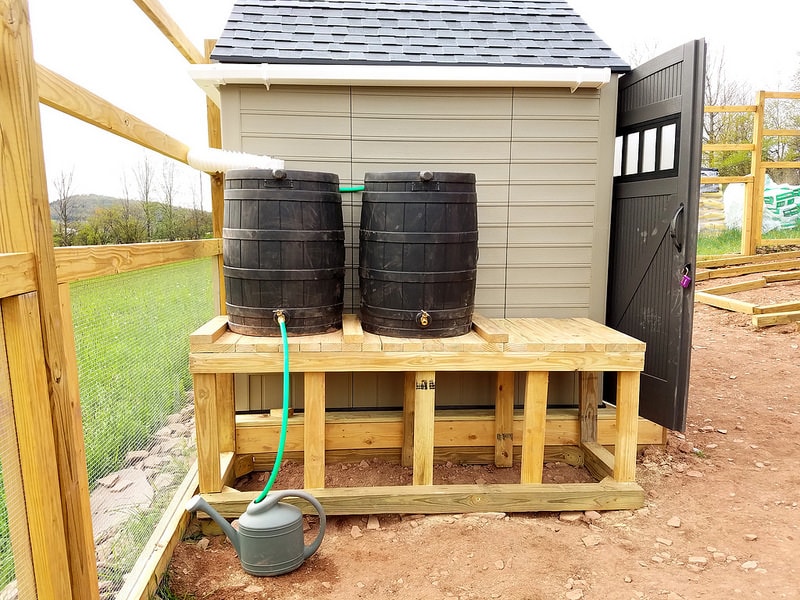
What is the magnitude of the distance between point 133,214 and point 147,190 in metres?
0.38

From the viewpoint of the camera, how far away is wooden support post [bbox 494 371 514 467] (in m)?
3.14

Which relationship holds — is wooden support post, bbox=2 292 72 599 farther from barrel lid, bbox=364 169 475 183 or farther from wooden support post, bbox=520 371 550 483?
wooden support post, bbox=520 371 550 483

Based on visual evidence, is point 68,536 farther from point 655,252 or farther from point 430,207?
point 655,252

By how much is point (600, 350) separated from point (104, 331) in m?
2.03

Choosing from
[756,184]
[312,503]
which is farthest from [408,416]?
[756,184]

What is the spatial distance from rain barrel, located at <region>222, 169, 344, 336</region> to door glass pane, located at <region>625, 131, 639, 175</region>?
1.79 meters

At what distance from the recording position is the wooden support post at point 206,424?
2502 millimetres

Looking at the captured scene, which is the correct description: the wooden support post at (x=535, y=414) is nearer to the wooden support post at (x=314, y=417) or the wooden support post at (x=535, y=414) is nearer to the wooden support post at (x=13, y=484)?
the wooden support post at (x=314, y=417)

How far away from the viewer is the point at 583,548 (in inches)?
94.7

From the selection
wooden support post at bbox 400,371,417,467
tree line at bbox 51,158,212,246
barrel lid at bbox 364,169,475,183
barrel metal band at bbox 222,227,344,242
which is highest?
barrel lid at bbox 364,169,475,183

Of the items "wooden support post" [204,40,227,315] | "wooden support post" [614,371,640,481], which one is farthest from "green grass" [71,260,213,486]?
"wooden support post" [614,371,640,481]

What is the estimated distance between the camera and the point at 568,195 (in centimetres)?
331

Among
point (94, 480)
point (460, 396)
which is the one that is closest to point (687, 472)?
point (460, 396)

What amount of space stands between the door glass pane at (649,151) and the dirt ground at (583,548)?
1610mm
